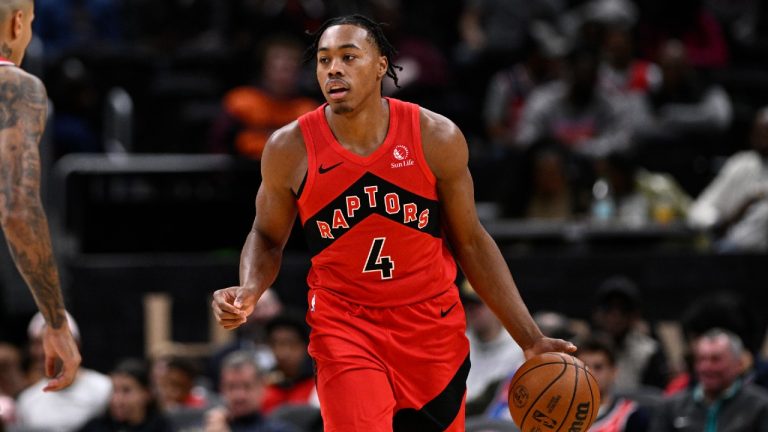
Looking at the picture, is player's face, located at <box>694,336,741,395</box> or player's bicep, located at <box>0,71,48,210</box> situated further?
player's face, located at <box>694,336,741,395</box>

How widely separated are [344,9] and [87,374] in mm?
4924

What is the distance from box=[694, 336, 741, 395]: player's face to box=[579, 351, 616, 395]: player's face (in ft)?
1.70

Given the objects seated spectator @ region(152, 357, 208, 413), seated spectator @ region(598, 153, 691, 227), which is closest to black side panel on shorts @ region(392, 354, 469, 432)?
seated spectator @ region(152, 357, 208, 413)

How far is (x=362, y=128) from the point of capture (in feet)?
18.2

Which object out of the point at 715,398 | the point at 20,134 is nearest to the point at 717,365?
the point at 715,398

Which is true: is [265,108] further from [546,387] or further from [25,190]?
[25,190]

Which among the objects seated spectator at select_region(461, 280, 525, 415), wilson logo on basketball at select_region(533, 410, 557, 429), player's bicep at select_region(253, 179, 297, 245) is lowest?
seated spectator at select_region(461, 280, 525, 415)

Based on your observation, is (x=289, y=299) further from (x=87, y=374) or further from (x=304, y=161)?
(x=304, y=161)

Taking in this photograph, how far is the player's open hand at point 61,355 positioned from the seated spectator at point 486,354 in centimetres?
410

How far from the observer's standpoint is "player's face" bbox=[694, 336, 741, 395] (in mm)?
8172

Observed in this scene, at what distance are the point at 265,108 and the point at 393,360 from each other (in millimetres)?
6495

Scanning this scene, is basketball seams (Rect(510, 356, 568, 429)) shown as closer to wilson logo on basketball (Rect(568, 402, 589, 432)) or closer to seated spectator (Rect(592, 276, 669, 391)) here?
wilson logo on basketball (Rect(568, 402, 589, 432))

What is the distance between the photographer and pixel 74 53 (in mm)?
13539

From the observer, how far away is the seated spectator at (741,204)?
11.0 meters
